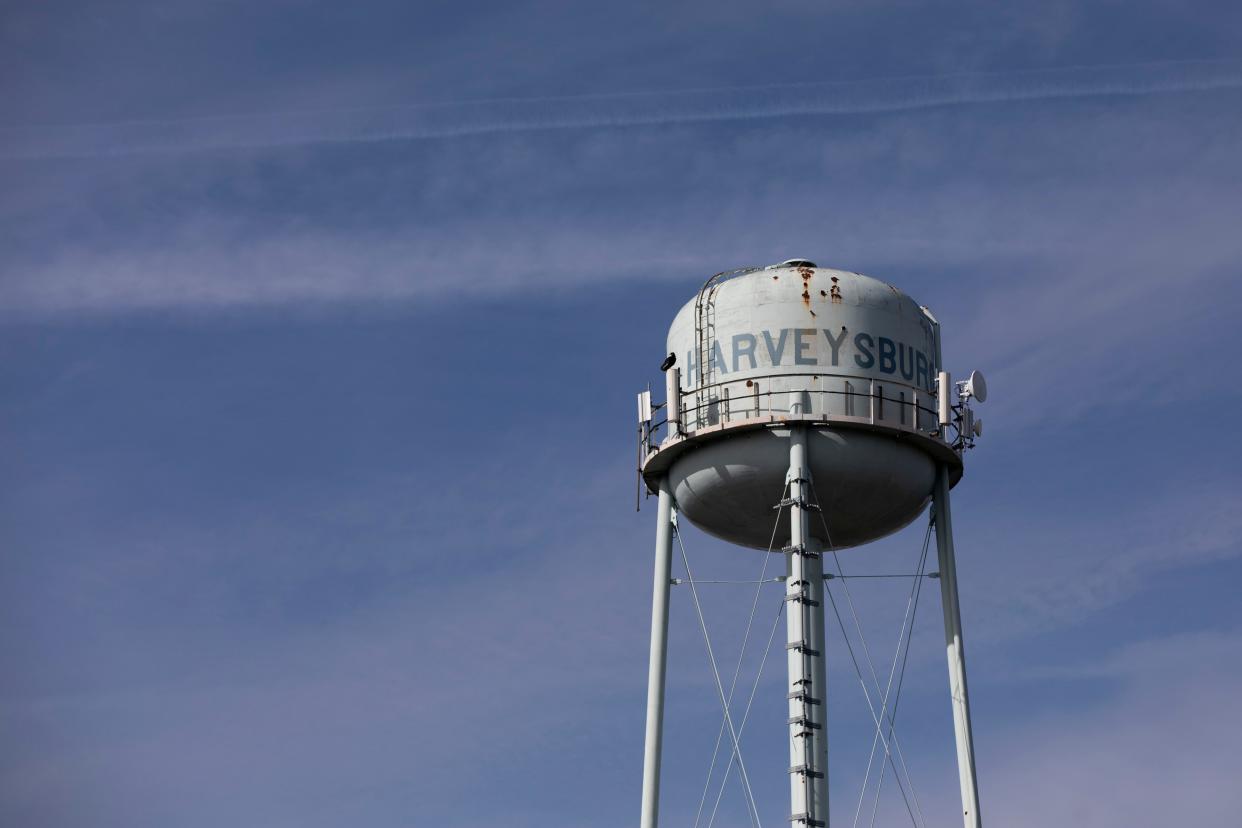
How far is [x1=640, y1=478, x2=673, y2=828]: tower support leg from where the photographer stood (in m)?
42.9

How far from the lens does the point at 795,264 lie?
44656 mm

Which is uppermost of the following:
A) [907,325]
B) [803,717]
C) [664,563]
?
[907,325]

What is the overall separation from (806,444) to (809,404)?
0.76m

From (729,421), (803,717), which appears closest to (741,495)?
(729,421)

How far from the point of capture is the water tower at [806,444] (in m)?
42.4

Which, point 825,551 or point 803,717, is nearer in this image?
point 803,717

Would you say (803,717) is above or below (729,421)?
below

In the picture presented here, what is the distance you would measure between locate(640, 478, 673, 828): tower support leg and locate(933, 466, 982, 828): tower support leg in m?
5.06

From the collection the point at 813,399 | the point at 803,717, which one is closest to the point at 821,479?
the point at 813,399

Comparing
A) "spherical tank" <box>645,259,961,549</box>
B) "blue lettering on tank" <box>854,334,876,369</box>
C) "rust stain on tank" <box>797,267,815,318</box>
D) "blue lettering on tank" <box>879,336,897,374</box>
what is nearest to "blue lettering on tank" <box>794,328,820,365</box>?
"spherical tank" <box>645,259,961,549</box>

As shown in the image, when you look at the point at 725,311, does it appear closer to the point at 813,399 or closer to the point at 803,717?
the point at 813,399

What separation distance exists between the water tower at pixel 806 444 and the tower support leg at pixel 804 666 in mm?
26

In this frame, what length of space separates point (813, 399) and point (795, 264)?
329cm

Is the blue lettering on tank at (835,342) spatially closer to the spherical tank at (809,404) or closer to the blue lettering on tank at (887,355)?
the spherical tank at (809,404)
